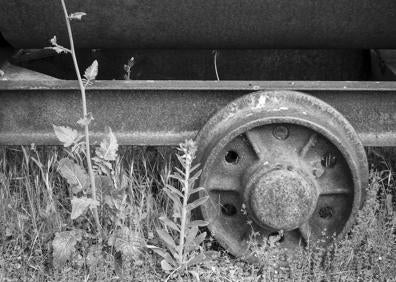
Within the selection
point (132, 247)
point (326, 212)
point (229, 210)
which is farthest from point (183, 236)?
point (326, 212)

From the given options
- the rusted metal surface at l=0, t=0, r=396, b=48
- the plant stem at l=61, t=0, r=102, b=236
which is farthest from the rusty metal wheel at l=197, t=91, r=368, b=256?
the plant stem at l=61, t=0, r=102, b=236

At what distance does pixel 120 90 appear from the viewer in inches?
117

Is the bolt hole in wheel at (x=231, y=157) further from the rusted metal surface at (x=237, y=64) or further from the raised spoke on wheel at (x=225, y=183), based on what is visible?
the rusted metal surface at (x=237, y=64)

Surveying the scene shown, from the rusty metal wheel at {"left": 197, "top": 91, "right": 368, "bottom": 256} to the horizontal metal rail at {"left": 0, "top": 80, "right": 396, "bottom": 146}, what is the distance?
0.11m

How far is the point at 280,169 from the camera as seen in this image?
2.83m

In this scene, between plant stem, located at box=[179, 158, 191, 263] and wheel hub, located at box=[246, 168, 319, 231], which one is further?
wheel hub, located at box=[246, 168, 319, 231]

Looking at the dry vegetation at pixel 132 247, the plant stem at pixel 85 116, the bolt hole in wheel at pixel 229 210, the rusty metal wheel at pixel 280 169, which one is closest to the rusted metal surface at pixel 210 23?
the plant stem at pixel 85 116

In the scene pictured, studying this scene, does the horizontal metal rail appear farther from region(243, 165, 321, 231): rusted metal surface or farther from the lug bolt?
region(243, 165, 321, 231): rusted metal surface

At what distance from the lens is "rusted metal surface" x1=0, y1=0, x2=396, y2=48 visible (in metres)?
2.96

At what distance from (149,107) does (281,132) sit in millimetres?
594

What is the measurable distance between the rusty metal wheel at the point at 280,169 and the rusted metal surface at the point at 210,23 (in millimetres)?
364

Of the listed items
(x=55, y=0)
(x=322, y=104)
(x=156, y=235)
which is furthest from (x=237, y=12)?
(x=156, y=235)

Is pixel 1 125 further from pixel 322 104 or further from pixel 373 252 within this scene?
pixel 373 252

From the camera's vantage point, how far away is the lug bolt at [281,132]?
9.64 ft
